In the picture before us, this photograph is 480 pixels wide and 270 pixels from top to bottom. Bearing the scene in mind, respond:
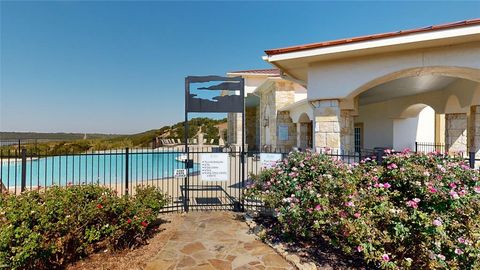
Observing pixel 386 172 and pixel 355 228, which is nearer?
pixel 355 228

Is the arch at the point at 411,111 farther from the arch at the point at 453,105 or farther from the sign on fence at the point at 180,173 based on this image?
the sign on fence at the point at 180,173

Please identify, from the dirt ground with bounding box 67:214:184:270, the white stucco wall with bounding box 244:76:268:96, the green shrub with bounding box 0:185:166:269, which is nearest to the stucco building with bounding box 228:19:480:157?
the dirt ground with bounding box 67:214:184:270

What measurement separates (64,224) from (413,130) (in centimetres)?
1798

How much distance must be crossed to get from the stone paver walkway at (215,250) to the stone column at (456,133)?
979 centimetres

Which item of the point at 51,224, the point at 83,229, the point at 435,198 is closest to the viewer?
the point at 435,198

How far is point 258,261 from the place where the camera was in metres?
3.48

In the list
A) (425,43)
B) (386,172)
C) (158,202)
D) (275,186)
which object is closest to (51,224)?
(158,202)

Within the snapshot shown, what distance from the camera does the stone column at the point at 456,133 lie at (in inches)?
360

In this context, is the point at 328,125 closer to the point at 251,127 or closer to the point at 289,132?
the point at 289,132

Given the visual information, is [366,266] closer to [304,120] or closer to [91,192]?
[91,192]

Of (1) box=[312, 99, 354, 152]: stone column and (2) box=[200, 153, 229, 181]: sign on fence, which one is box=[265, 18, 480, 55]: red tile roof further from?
(2) box=[200, 153, 229, 181]: sign on fence

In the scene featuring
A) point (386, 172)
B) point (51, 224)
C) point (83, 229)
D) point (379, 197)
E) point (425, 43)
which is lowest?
point (83, 229)

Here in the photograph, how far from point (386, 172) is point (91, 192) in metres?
4.84

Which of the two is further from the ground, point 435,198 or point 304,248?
point 435,198
